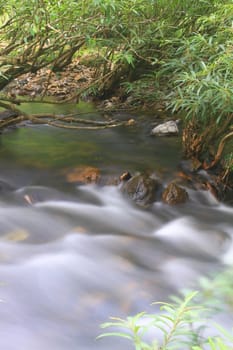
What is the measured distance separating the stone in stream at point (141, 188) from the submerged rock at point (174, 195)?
11cm

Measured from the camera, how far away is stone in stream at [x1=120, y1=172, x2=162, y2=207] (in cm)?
416

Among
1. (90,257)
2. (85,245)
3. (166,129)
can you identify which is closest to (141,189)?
(85,245)

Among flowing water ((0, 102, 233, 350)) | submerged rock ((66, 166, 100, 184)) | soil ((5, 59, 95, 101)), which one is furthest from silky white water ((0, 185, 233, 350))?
soil ((5, 59, 95, 101))

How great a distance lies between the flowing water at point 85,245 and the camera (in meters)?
2.38

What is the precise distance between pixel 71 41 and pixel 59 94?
4.06 meters

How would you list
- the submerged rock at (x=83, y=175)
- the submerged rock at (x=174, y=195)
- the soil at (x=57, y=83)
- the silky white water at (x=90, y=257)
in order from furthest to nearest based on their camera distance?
the soil at (x=57, y=83) < the submerged rock at (x=83, y=175) < the submerged rock at (x=174, y=195) < the silky white water at (x=90, y=257)

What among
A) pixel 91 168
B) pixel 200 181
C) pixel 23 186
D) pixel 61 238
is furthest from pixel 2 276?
pixel 200 181

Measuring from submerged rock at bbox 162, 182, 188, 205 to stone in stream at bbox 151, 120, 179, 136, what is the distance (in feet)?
6.44

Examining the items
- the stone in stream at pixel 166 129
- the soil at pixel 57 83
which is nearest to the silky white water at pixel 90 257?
the stone in stream at pixel 166 129

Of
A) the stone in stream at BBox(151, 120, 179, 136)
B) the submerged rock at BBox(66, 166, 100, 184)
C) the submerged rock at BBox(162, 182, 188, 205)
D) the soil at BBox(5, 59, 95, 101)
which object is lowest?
the submerged rock at BBox(162, 182, 188, 205)

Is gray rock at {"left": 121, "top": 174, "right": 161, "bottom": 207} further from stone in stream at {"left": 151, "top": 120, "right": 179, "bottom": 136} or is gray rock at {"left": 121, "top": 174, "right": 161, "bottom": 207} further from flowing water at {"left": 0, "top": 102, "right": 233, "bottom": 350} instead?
stone in stream at {"left": 151, "top": 120, "right": 179, "bottom": 136}

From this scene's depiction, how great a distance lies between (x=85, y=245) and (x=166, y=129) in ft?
10.7

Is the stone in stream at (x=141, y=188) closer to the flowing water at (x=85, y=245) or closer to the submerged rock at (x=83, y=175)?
the flowing water at (x=85, y=245)

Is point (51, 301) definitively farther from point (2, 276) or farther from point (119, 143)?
point (119, 143)
